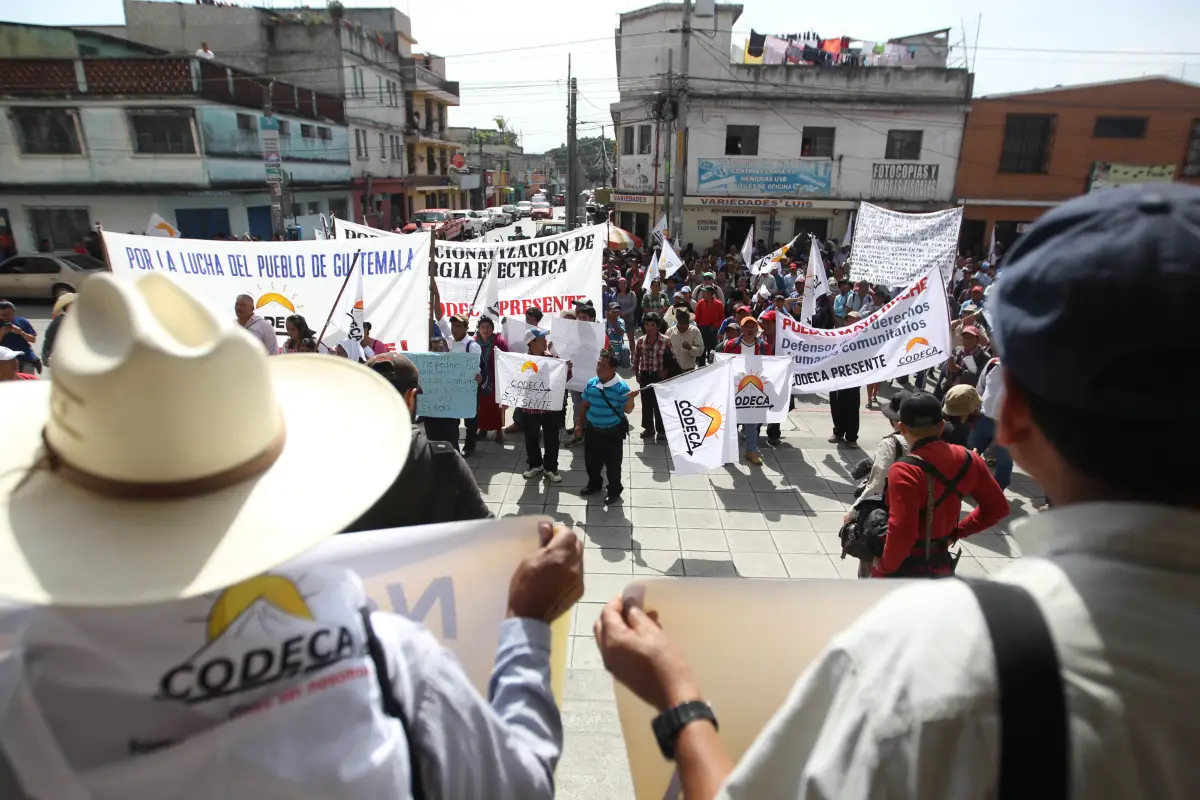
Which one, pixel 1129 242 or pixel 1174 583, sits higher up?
pixel 1129 242

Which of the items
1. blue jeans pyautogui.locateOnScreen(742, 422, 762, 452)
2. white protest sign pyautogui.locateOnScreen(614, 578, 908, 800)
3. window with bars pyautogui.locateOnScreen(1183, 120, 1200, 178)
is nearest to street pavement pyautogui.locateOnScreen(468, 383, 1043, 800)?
blue jeans pyautogui.locateOnScreen(742, 422, 762, 452)

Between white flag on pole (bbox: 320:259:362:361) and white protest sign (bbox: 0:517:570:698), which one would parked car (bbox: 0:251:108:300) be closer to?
white flag on pole (bbox: 320:259:362:361)

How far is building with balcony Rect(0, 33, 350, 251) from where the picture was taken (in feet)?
68.8

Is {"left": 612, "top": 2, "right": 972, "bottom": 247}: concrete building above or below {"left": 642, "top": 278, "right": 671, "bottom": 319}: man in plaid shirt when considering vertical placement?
above

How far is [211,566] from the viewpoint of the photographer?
99 centimetres

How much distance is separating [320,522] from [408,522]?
1.83 m

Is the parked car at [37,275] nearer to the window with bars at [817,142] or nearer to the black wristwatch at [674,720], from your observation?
the black wristwatch at [674,720]

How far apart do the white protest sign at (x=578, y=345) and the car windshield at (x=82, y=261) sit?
1579 centimetres

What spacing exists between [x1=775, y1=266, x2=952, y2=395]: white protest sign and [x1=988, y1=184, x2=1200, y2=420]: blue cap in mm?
6484

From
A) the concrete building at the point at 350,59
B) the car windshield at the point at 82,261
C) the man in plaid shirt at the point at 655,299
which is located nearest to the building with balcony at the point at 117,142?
the car windshield at the point at 82,261

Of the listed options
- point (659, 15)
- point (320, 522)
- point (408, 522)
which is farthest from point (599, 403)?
point (659, 15)

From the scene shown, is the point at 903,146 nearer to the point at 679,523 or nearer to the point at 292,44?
the point at 679,523

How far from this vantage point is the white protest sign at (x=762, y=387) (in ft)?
23.5

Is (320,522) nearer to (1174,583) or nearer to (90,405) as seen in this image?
(90,405)
